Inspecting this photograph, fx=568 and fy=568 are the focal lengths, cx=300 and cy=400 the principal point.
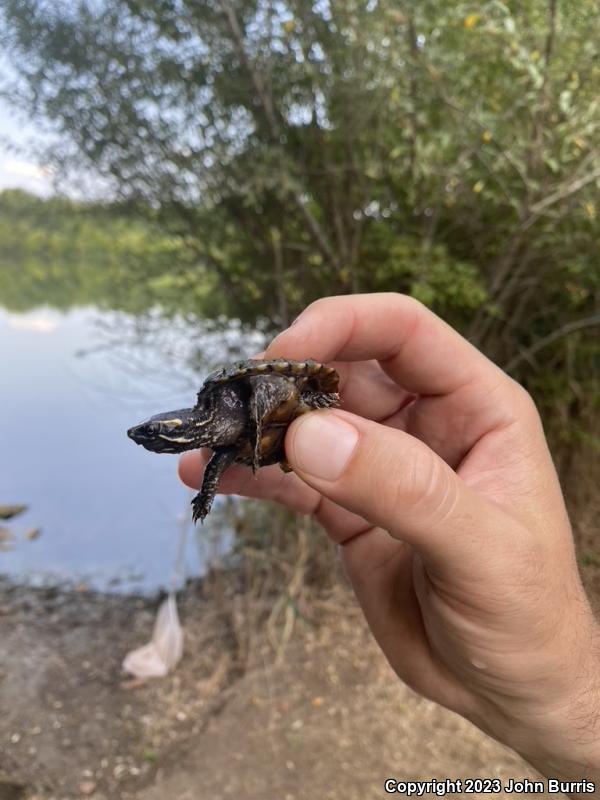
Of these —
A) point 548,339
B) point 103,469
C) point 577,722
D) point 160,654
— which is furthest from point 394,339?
point 103,469

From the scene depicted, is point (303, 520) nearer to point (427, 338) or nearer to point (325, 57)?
point (427, 338)

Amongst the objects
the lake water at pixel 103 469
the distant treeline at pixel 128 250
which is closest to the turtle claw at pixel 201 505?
the lake water at pixel 103 469

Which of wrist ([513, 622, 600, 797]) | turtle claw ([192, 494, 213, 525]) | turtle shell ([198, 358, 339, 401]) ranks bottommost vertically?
wrist ([513, 622, 600, 797])

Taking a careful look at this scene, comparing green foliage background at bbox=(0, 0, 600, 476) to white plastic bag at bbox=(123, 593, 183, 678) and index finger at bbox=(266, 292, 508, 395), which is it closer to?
index finger at bbox=(266, 292, 508, 395)

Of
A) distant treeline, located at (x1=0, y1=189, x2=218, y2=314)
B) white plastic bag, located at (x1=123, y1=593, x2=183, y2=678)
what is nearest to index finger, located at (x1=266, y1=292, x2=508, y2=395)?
distant treeline, located at (x1=0, y1=189, x2=218, y2=314)

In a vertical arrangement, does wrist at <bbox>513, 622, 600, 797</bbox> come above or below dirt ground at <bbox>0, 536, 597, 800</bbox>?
above
